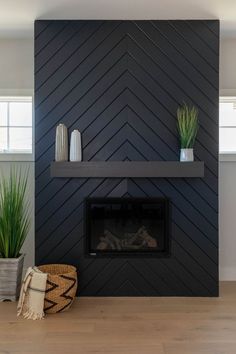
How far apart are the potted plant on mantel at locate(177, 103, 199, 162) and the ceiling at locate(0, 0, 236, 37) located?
0.90 meters

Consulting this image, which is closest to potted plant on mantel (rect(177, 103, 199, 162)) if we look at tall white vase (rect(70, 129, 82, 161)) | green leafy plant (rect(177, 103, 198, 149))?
green leafy plant (rect(177, 103, 198, 149))

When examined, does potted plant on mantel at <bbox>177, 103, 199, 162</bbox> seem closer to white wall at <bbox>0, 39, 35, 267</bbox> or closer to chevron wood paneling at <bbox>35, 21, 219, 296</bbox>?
chevron wood paneling at <bbox>35, 21, 219, 296</bbox>

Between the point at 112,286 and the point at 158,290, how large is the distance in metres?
0.45

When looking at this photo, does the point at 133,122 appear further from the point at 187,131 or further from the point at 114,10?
the point at 114,10

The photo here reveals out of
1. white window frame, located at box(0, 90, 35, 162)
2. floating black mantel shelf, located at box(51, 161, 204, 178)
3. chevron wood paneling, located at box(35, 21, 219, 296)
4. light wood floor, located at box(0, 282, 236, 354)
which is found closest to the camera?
light wood floor, located at box(0, 282, 236, 354)

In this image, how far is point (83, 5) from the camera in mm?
3404

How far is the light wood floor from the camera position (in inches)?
104

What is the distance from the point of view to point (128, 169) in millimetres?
3605

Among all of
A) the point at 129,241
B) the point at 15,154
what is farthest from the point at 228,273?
the point at 15,154

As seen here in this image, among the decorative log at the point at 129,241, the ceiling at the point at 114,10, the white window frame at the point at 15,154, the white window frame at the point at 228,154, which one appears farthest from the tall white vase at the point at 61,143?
the white window frame at the point at 228,154

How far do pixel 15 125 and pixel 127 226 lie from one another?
1.70 metres

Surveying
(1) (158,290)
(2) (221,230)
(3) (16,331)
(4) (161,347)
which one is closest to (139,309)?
(1) (158,290)

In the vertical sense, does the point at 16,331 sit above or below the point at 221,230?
below

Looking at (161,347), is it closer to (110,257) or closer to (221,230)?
(110,257)
